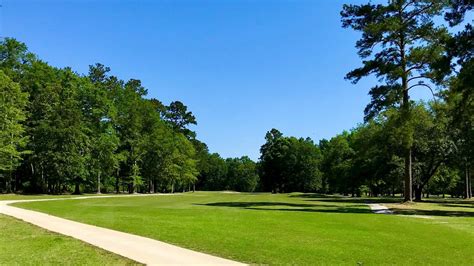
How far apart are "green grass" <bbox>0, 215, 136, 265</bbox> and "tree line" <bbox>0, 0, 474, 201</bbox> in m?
21.0

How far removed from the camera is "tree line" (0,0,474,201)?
35844 millimetres

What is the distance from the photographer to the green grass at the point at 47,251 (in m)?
10.1

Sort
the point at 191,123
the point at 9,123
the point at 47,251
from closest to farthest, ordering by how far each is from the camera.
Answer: the point at 47,251, the point at 9,123, the point at 191,123

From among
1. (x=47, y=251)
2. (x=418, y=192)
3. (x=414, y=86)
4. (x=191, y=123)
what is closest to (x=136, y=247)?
(x=47, y=251)

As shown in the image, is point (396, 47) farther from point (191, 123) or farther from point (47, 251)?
point (191, 123)

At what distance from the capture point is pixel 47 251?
448 inches

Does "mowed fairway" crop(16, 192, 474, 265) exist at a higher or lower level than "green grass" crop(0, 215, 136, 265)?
higher

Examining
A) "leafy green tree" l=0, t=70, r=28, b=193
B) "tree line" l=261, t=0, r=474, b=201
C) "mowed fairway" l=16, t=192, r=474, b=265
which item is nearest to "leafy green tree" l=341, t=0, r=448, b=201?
"tree line" l=261, t=0, r=474, b=201

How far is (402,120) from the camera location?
35406mm

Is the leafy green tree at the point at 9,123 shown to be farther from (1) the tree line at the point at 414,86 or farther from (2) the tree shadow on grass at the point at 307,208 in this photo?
(1) the tree line at the point at 414,86

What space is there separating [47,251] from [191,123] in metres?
103

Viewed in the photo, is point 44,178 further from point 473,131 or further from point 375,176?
point 473,131

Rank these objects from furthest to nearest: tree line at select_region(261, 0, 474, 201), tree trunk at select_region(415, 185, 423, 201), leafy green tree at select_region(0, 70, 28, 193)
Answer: tree trunk at select_region(415, 185, 423, 201) → leafy green tree at select_region(0, 70, 28, 193) → tree line at select_region(261, 0, 474, 201)

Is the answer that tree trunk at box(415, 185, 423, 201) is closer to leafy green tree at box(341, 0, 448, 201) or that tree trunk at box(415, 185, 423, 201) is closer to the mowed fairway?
leafy green tree at box(341, 0, 448, 201)
